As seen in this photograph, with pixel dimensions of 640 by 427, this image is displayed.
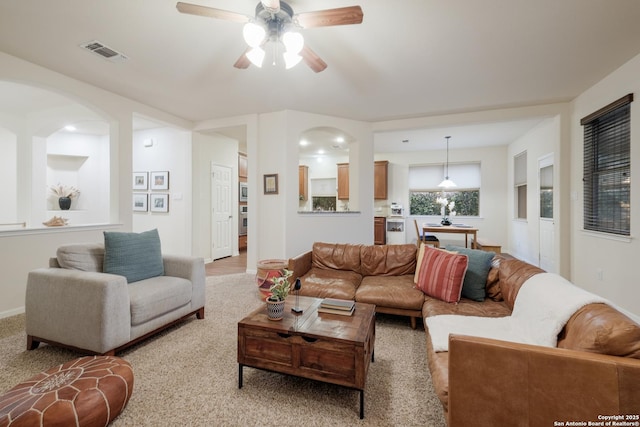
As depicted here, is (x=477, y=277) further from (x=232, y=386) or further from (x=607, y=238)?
(x=607, y=238)

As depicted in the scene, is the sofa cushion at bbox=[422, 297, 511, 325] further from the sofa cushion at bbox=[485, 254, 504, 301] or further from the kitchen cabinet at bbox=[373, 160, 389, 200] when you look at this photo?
the kitchen cabinet at bbox=[373, 160, 389, 200]

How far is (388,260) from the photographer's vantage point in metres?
3.12

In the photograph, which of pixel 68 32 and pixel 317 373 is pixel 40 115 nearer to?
pixel 68 32

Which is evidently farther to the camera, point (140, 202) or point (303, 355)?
point (140, 202)

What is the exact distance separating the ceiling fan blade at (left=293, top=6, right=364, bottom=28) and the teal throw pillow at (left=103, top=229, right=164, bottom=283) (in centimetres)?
237

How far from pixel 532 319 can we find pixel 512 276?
0.63 meters

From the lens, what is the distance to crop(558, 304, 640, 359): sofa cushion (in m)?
1.00

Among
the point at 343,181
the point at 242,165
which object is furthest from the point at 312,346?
the point at 343,181

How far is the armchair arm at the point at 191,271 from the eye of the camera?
2.69m

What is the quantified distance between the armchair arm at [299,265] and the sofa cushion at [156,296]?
1.02m

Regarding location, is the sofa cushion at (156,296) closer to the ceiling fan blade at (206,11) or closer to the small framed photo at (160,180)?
the ceiling fan blade at (206,11)

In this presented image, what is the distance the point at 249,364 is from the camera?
1.70 m

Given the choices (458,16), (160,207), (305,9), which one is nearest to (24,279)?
(160,207)

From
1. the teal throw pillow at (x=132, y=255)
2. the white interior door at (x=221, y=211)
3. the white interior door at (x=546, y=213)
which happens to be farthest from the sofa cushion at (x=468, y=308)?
the white interior door at (x=221, y=211)
